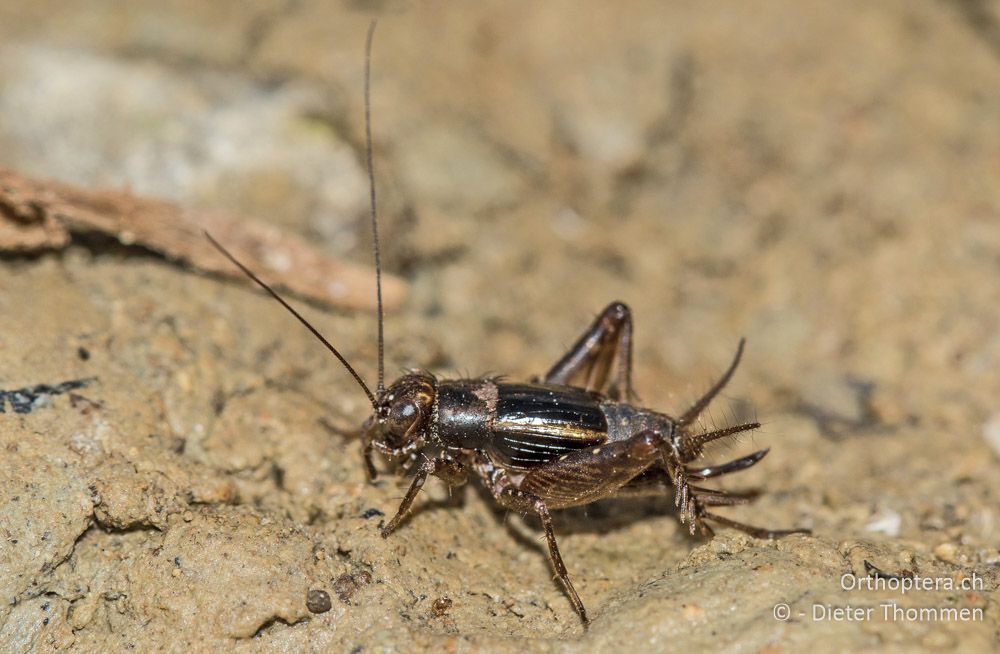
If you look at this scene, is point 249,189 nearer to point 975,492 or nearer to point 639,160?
point 639,160

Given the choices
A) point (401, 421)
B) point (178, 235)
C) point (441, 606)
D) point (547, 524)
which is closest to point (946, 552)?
point (547, 524)

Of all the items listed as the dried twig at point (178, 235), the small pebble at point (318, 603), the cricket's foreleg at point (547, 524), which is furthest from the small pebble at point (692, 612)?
the dried twig at point (178, 235)

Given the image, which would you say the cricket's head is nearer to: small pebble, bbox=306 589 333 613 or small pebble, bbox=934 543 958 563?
small pebble, bbox=306 589 333 613

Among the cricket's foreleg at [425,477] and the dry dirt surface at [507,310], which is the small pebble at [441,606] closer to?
the dry dirt surface at [507,310]

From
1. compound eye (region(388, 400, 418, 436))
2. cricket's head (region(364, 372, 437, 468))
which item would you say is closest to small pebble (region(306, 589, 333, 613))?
cricket's head (region(364, 372, 437, 468))

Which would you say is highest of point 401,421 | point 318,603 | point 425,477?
point 401,421

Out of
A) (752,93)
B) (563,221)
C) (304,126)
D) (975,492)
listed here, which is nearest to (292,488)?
(304,126)

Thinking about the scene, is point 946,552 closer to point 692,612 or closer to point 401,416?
point 692,612
